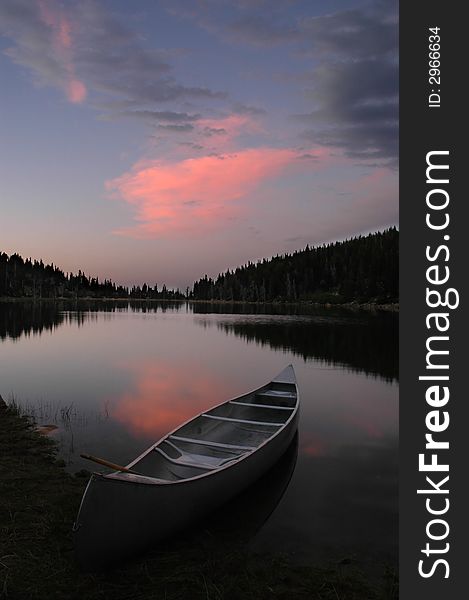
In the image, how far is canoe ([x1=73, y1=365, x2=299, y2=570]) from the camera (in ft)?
22.9

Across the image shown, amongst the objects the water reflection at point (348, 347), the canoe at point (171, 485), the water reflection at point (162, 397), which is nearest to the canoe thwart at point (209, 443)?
the canoe at point (171, 485)

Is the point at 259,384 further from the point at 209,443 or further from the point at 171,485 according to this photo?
the point at 171,485

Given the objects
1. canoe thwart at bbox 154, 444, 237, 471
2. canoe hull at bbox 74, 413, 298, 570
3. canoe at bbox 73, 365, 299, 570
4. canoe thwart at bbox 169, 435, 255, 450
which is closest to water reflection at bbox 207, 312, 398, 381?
canoe at bbox 73, 365, 299, 570

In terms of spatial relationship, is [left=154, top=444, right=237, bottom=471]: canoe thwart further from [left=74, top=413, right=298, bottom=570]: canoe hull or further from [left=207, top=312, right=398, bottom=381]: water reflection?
[left=207, top=312, right=398, bottom=381]: water reflection

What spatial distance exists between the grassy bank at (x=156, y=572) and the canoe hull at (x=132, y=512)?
0.31 metres

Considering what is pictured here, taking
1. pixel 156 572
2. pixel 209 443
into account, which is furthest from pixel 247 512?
pixel 156 572

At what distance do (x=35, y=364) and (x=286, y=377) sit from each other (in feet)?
69.7

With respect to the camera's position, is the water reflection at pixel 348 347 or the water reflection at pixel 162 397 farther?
the water reflection at pixel 348 347

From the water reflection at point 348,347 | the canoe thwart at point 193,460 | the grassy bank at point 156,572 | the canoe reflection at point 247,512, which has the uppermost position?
the canoe thwart at point 193,460

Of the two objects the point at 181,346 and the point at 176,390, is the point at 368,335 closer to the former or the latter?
the point at 181,346

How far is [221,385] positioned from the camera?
2730 centimetres

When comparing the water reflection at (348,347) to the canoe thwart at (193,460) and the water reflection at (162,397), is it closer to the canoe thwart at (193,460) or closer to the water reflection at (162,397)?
the water reflection at (162,397)

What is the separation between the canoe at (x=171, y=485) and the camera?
6.98 m

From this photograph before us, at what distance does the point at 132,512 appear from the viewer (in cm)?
735
